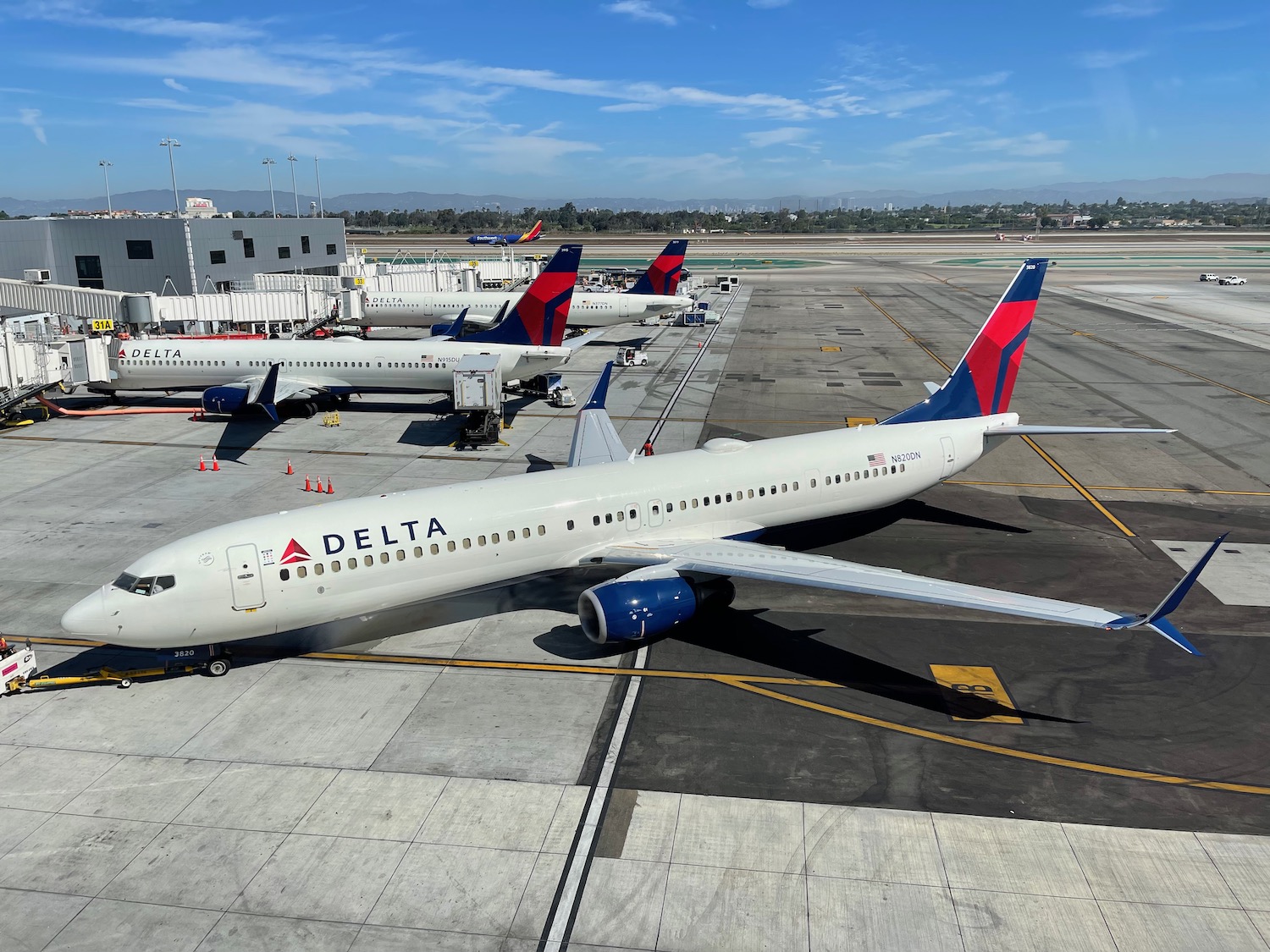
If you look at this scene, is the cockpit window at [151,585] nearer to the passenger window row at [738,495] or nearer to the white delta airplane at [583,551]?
the white delta airplane at [583,551]

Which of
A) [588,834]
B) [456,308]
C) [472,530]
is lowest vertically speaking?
[588,834]

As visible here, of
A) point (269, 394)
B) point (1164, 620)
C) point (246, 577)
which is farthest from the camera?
point (269, 394)

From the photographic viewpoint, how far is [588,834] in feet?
52.5

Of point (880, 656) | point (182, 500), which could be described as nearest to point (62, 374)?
point (182, 500)

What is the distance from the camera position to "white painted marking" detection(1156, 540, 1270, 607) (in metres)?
26.2

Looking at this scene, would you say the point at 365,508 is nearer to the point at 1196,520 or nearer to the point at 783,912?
the point at 783,912

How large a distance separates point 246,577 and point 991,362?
2647 centimetres

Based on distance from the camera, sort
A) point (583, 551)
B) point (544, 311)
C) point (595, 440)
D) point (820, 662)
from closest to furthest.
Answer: point (820, 662), point (583, 551), point (595, 440), point (544, 311)

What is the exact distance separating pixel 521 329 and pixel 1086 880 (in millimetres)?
41945

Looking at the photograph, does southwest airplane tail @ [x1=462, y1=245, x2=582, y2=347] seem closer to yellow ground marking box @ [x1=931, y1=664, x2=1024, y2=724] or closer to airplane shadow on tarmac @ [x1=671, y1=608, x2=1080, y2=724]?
airplane shadow on tarmac @ [x1=671, y1=608, x2=1080, y2=724]

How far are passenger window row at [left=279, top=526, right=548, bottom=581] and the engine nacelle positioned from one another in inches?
1140

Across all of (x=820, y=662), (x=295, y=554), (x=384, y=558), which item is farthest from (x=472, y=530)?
(x=820, y=662)

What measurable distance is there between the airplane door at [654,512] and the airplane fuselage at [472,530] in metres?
0.04

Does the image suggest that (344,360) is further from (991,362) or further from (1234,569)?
(1234,569)
